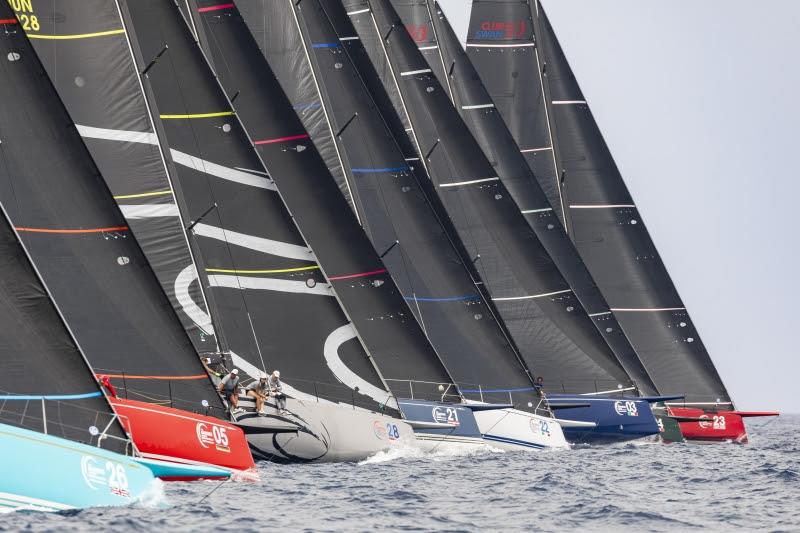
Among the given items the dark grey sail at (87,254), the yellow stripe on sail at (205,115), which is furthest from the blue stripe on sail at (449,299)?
the dark grey sail at (87,254)

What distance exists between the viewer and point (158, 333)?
17.5 meters

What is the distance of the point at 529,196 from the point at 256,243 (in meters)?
13.6

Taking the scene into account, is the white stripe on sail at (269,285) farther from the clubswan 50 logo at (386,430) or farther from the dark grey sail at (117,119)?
the clubswan 50 logo at (386,430)

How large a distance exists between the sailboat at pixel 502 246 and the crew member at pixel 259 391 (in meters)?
12.1

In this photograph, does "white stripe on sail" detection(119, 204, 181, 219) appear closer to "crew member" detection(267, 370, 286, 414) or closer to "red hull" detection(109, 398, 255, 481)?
"crew member" detection(267, 370, 286, 414)

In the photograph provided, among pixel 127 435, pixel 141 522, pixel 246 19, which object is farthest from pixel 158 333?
pixel 246 19

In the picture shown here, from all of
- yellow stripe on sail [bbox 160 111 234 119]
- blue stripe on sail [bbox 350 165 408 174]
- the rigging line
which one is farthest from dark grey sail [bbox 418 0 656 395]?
yellow stripe on sail [bbox 160 111 234 119]

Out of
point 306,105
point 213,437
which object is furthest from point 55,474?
point 306,105

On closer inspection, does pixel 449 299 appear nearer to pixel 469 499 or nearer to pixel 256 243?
pixel 256 243

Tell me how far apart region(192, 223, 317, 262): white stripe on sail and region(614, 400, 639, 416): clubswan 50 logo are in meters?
10.8

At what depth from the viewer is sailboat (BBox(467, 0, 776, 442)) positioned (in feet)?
121

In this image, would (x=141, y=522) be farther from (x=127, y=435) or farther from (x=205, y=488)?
(x=205, y=488)

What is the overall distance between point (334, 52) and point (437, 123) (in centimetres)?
398

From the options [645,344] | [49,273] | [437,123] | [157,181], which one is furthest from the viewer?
[645,344]
